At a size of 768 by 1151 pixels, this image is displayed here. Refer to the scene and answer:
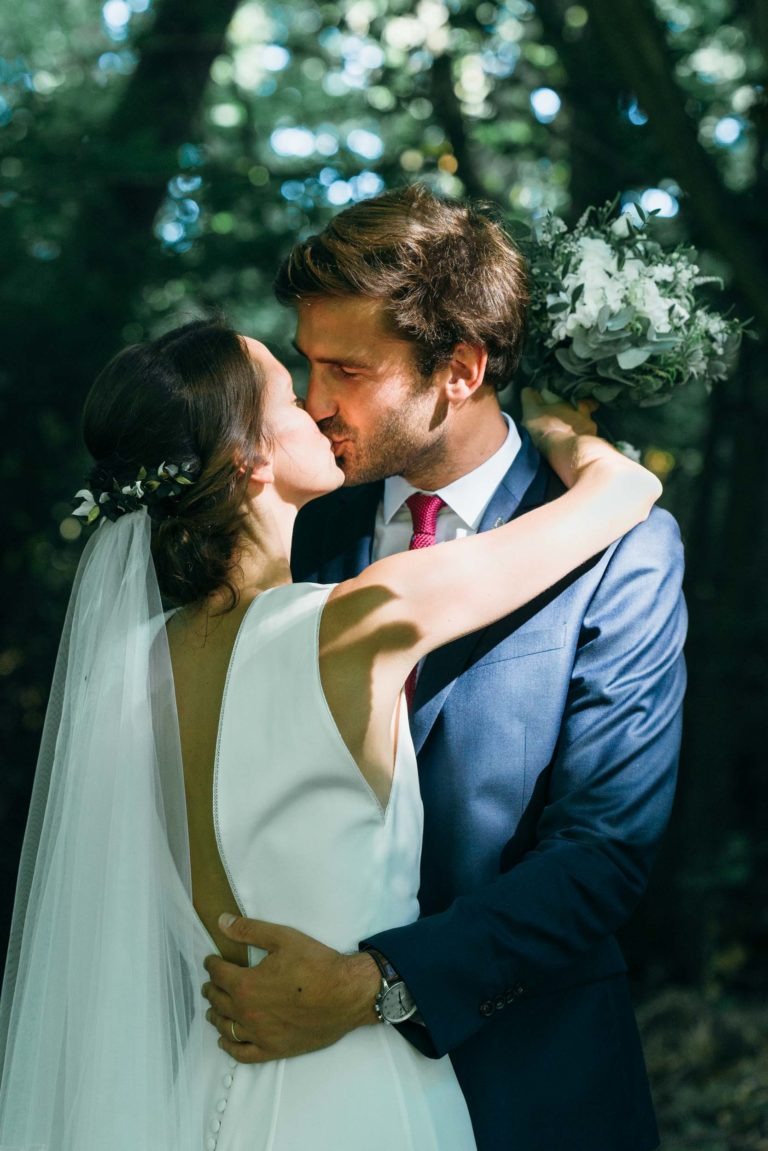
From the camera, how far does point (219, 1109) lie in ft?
7.69

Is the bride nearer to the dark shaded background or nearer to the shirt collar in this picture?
the shirt collar

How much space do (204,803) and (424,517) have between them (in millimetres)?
1012

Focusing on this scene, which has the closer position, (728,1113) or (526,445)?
(526,445)

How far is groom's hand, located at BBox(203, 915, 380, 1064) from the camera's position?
2.28m

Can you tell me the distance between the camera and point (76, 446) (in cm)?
673

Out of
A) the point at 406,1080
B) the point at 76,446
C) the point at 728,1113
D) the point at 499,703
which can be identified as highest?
the point at 499,703

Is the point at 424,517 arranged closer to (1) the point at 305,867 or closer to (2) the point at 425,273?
(2) the point at 425,273

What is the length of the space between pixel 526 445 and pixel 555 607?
559 mm

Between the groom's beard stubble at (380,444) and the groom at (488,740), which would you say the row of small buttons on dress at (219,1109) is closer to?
the groom at (488,740)

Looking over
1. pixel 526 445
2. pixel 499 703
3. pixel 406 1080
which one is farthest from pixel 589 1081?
pixel 526 445

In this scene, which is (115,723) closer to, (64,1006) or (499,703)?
(64,1006)

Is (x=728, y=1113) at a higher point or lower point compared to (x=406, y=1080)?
lower

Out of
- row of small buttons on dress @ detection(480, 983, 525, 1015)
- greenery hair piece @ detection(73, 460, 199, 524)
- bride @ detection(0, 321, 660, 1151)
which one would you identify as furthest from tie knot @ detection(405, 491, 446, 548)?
row of small buttons on dress @ detection(480, 983, 525, 1015)

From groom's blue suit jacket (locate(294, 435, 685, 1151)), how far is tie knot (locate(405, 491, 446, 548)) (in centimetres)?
41
